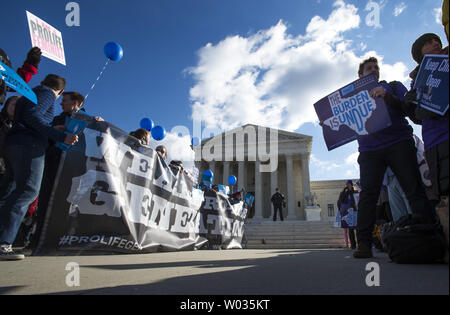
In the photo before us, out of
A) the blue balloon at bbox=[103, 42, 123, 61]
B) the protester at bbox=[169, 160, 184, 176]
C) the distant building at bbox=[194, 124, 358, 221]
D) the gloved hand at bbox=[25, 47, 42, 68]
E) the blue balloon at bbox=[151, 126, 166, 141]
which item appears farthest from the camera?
the distant building at bbox=[194, 124, 358, 221]

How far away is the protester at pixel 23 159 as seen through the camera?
2406mm

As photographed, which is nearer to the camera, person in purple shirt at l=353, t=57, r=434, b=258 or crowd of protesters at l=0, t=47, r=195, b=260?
crowd of protesters at l=0, t=47, r=195, b=260

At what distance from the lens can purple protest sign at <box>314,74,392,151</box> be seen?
2.77m

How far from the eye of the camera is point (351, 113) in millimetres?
3006

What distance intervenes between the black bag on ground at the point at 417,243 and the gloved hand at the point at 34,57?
4087 millimetres

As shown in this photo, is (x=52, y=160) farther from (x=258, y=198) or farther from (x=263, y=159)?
(x=263, y=159)

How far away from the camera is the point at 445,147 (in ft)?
5.84

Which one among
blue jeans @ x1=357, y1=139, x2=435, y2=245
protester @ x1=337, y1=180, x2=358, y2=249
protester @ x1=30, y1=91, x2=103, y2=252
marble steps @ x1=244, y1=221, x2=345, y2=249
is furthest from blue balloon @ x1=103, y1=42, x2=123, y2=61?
marble steps @ x1=244, y1=221, x2=345, y2=249

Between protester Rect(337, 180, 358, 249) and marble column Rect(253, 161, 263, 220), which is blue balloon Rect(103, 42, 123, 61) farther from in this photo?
marble column Rect(253, 161, 263, 220)

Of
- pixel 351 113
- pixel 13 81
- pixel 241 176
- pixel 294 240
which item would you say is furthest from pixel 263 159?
pixel 13 81

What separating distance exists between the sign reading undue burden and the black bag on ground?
183 inches

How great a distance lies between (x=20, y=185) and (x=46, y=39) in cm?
229

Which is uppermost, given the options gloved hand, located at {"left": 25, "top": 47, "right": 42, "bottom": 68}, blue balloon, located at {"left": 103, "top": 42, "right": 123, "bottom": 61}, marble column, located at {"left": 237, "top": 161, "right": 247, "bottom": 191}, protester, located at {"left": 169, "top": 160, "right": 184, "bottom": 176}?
marble column, located at {"left": 237, "top": 161, "right": 247, "bottom": 191}

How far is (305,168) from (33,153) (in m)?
32.9
